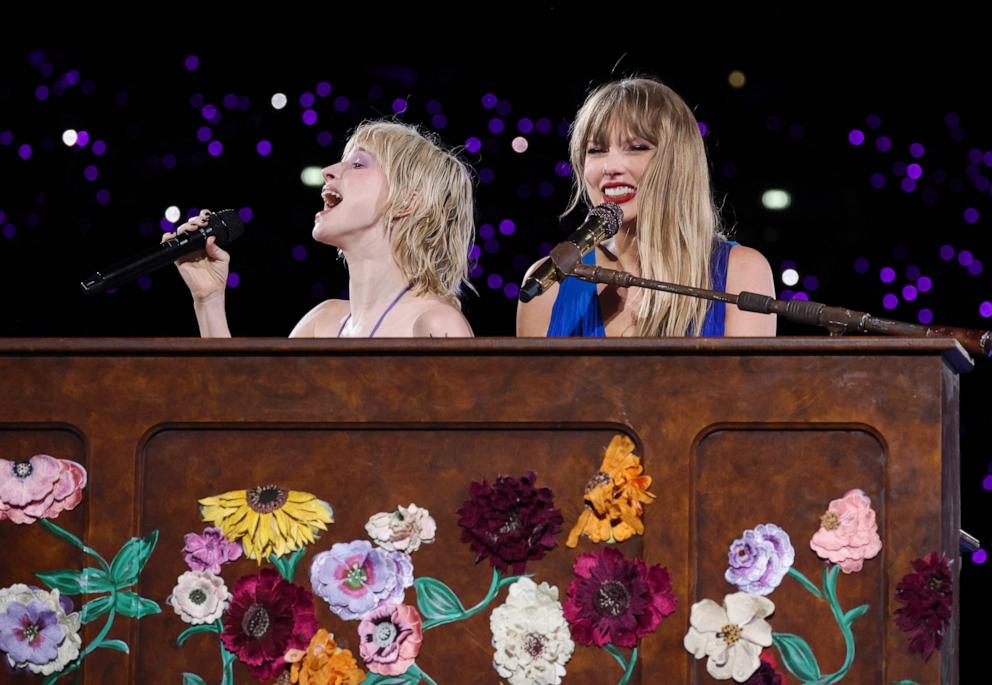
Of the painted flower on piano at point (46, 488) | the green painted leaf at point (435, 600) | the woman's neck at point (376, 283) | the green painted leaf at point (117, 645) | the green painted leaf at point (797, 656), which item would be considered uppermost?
the woman's neck at point (376, 283)

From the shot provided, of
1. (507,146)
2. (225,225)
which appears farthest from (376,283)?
(507,146)

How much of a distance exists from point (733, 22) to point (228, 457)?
1.95m

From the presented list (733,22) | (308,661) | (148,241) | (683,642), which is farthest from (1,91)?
(683,642)

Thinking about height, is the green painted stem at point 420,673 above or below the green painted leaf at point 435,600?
below

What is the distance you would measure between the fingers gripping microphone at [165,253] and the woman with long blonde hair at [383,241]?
0.33 ft

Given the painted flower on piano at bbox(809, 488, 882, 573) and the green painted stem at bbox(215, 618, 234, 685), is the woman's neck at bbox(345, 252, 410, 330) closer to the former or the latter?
the green painted stem at bbox(215, 618, 234, 685)

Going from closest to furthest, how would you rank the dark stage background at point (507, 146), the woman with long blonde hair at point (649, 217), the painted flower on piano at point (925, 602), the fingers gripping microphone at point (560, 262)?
1. the painted flower on piano at point (925, 602)
2. the fingers gripping microphone at point (560, 262)
3. the woman with long blonde hair at point (649, 217)
4. the dark stage background at point (507, 146)

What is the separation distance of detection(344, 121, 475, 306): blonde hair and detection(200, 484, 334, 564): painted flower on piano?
2.52 feet

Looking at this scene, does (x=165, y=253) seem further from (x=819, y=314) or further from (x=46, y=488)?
(x=819, y=314)

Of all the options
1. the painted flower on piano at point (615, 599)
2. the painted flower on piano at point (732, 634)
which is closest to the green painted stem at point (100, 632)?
the painted flower on piano at point (615, 599)

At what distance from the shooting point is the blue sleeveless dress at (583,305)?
2533mm

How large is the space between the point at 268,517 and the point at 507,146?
5.82ft

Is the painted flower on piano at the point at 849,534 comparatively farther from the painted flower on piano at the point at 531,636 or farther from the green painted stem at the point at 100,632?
the green painted stem at the point at 100,632

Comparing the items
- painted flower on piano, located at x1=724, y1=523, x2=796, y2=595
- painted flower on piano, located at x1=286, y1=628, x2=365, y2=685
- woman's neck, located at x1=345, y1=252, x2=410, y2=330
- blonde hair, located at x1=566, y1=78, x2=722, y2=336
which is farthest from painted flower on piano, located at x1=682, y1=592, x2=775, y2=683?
woman's neck, located at x1=345, y1=252, x2=410, y2=330
